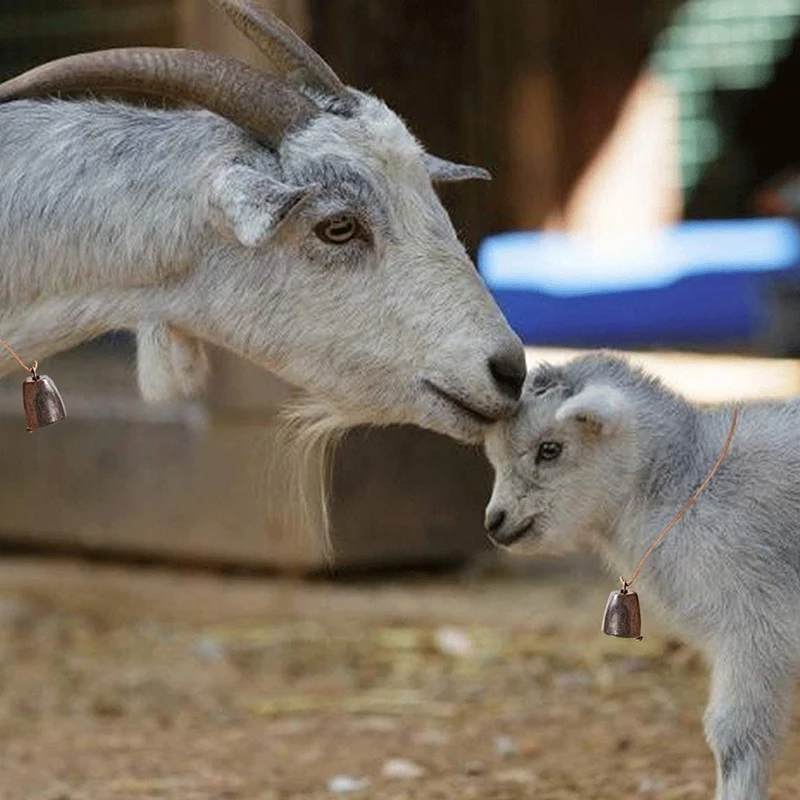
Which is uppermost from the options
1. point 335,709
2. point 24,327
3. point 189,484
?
point 24,327

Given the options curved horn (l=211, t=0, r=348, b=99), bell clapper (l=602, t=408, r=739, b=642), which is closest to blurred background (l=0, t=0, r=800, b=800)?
bell clapper (l=602, t=408, r=739, b=642)

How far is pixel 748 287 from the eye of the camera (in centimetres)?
1319

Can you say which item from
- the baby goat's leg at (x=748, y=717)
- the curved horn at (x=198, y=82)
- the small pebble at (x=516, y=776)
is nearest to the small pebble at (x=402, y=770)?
the small pebble at (x=516, y=776)

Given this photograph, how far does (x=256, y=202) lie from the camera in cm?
473

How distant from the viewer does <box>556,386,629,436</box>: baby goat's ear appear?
4.86m

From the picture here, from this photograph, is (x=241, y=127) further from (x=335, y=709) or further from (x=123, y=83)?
(x=335, y=709)

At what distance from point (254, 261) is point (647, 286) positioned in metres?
8.47

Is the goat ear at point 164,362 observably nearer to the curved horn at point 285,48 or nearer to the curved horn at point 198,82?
the curved horn at point 198,82

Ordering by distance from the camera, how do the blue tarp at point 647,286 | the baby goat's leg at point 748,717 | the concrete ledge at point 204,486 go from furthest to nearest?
the blue tarp at point 647,286 → the concrete ledge at point 204,486 → the baby goat's leg at point 748,717

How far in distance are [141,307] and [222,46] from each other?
10.4 ft

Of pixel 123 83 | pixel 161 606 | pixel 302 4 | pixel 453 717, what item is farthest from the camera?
pixel 161 606

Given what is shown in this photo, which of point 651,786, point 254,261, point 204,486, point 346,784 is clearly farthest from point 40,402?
point 204,486

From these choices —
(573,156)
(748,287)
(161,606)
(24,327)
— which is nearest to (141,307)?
(24,327)

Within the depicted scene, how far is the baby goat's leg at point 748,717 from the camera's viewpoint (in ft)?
15.3
